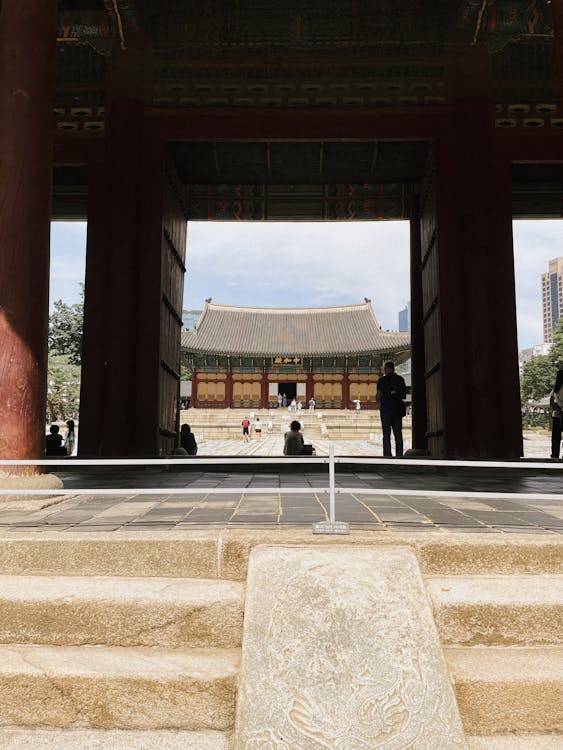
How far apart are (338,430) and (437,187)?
2089 cm

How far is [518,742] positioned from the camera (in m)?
1.53

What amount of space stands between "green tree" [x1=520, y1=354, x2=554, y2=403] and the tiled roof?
403 inches

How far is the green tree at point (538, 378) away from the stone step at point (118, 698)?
123 feet


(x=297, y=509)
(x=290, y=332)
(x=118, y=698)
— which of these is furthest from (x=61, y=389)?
(x=118, y=698)

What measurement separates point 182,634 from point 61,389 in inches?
1162

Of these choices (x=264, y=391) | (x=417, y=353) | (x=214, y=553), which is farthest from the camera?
(x=264, y=391)

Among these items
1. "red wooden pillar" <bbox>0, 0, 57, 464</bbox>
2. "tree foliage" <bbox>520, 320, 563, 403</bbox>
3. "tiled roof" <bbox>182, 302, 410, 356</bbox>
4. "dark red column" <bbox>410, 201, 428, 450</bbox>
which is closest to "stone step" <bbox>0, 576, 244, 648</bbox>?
"red wooden pillar" <bbox>0, 0, 57, 464</bbox>

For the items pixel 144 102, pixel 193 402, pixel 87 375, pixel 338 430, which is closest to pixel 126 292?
pixel 87 375

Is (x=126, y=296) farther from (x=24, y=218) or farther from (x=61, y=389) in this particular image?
(x=61, y=389)

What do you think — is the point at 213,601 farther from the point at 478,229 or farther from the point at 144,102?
the point at 144,102

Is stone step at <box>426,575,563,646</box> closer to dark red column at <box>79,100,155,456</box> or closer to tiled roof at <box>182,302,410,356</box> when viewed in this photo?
dark red column at <box>79,100,155,456</box>

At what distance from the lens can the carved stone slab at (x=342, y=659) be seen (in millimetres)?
1415

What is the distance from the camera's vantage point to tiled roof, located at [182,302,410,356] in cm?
3344

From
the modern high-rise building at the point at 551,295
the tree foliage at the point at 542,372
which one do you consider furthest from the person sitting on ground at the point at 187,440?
the modern high-rise building at the point at 551,295
